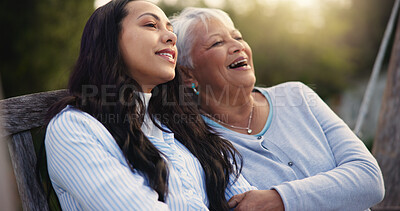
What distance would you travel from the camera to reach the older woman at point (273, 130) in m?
1.81

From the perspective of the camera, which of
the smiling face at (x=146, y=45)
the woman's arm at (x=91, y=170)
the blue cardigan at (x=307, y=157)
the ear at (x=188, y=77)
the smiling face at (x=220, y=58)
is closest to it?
the woman's arm at (x=91, y=170)

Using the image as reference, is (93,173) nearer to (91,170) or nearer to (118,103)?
(91,170)

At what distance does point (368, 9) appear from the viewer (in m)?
8.96

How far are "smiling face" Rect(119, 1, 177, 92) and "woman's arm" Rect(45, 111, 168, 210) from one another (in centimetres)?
37

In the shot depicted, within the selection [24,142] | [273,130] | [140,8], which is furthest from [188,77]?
[24,142]

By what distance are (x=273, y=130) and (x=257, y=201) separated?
628 millimetres

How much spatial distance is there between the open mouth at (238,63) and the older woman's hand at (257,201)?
884mm

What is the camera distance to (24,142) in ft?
5.18

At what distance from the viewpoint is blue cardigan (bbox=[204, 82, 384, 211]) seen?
1.81 meters

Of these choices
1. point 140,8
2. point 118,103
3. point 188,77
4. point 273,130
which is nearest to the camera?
point 118,103

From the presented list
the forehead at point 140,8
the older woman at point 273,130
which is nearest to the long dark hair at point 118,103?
the forehead at point 140,8

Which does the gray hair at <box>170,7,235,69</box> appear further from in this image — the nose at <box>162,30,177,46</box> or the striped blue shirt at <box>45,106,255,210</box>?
the striped blue shirt at <box>45,106,255,210</box>

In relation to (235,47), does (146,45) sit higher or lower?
higher

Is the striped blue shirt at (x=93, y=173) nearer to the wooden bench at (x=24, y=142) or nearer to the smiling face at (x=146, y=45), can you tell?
the wooden bench at (x=24, y=142)
